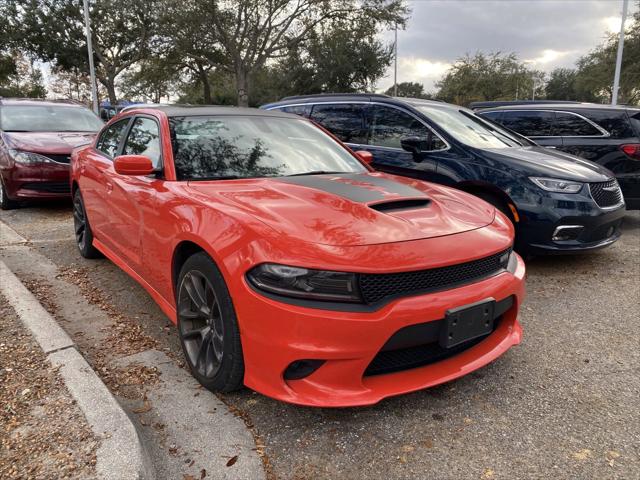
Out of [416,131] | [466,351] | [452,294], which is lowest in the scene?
[466,351]

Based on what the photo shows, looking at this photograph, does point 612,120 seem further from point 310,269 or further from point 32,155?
point 32,155

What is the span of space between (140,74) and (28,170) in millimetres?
28118

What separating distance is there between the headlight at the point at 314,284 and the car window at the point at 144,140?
1.48m

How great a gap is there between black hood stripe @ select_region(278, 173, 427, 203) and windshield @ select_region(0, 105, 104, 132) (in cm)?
623

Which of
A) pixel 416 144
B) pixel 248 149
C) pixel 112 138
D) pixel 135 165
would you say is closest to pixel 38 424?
pixel 135 165

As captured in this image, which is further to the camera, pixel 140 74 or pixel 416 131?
pixel 140 74

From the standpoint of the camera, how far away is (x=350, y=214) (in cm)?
235

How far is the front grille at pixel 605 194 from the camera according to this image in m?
4.43

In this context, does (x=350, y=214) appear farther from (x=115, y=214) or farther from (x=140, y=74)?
(x=140, y=74)

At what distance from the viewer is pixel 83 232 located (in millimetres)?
4816

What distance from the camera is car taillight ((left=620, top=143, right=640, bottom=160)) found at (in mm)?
6008

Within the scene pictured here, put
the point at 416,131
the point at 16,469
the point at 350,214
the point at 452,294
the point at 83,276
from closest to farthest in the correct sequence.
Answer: the point at 16,469 → the point at 452,294 → the point at 350,214 → the point at 83,276 → the point at 416,131

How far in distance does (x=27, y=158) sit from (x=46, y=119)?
4.79 ft

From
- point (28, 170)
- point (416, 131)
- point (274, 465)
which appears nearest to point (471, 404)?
point (274, 465)
